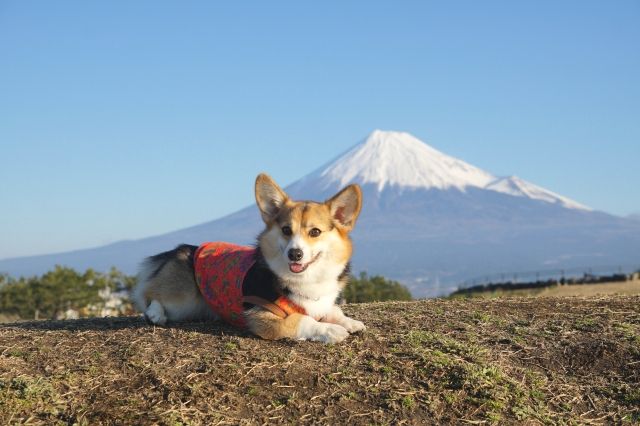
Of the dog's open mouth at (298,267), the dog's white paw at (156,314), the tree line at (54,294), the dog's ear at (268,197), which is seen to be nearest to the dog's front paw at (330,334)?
the dog's open mouth at (298,267)

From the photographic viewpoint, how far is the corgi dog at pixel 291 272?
24.4 feet

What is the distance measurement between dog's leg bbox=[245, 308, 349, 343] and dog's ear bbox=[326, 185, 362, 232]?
1.09 metres

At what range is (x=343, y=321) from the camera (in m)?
7.91

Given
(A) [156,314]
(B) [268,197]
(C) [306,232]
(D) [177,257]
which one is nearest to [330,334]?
(C) [306,232]

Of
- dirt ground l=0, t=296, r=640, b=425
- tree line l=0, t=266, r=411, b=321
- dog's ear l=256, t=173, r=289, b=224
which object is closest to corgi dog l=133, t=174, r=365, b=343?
dog's ear l=256, t=173, r=289, b=224

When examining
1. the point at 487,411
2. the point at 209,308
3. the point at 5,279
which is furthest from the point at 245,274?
the point at 5,279

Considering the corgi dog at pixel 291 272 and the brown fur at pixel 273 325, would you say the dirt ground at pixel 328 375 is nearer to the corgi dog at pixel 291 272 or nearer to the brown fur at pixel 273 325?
the brown fur at pixel 273 325

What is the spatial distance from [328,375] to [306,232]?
1544mm

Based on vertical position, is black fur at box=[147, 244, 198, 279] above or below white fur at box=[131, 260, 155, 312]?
above

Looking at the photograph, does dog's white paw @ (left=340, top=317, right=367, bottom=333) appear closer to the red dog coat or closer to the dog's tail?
the red dog coat

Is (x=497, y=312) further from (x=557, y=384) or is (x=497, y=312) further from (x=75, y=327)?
(x=75, y=327)

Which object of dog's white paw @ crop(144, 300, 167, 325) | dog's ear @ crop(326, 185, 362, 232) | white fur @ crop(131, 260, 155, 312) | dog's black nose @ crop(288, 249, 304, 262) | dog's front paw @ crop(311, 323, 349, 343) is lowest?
dog's front paw @ crop(311, 323, 349, 343)

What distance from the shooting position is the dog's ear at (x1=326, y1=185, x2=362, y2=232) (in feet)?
25.1

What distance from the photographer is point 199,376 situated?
649 cm
